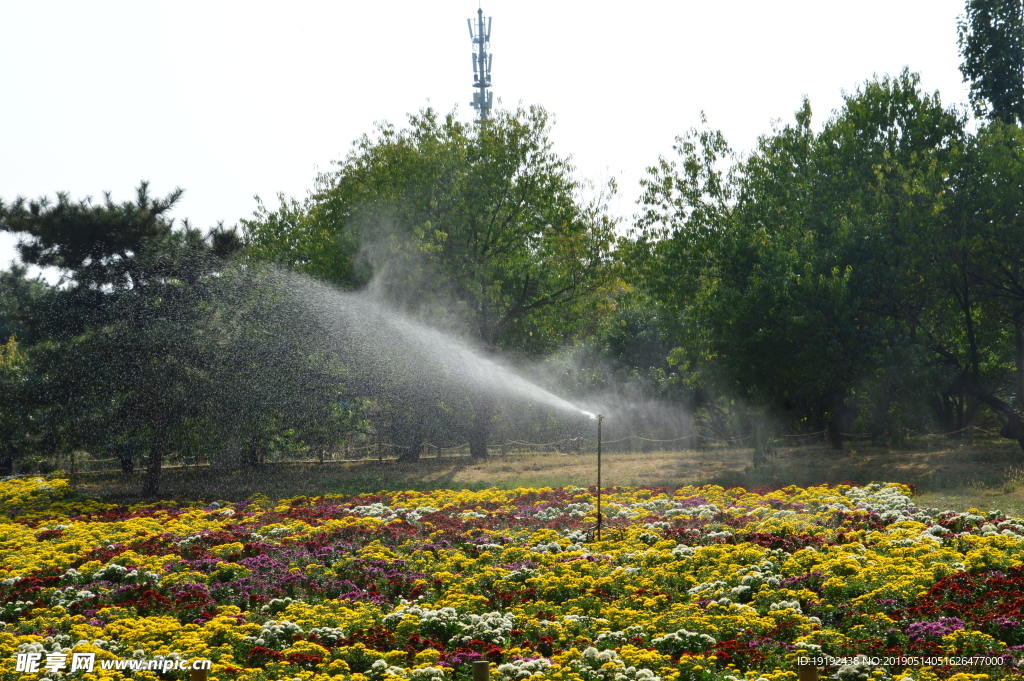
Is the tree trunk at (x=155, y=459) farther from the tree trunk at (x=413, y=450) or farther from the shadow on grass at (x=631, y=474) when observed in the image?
the tree trunk at (x=413, y=450)

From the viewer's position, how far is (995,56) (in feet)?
105

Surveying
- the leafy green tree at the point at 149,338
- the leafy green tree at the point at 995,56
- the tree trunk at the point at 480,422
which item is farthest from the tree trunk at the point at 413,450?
the leafy green tree at the point at 995,56

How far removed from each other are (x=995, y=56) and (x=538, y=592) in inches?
1195

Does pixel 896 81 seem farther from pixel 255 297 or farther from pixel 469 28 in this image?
→ pixel 469 28

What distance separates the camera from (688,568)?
13.0 metres

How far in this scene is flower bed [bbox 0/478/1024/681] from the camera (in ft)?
29.7

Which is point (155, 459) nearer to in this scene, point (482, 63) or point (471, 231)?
point (471, 231)

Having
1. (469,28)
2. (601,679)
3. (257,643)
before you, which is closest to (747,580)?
(601,679)

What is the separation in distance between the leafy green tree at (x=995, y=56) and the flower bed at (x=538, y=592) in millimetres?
21283

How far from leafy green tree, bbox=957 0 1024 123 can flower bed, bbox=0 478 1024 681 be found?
69.8 ft

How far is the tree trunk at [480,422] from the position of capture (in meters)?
39.5

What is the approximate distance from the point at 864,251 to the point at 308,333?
19.9 meters

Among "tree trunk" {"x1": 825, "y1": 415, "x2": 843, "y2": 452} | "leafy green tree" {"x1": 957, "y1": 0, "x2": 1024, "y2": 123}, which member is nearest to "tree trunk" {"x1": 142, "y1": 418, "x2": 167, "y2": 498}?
"tree trunk" {"x1": 825, "y1": 415, "x2": 843, "y2": 452}

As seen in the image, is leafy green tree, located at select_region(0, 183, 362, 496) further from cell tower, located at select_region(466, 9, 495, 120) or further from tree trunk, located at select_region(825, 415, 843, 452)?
cell tower, located at select_region(466, 9, 495, 120)
